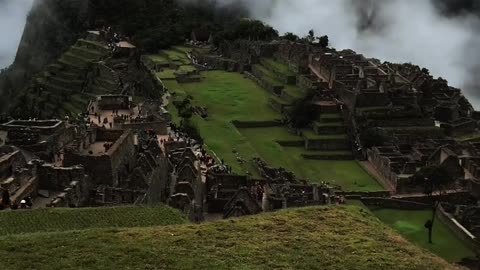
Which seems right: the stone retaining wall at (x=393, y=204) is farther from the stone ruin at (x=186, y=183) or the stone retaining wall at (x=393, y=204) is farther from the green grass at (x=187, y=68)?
the green grass at (x=187, y=68)

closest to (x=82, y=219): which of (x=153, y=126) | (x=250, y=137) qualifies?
(x=153, y=126)

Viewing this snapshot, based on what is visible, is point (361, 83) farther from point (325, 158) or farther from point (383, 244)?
point (383, 244)

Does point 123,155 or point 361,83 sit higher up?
point 361,83

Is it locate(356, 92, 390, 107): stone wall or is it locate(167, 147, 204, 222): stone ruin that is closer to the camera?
locate(167, 147, 204, 222): stone ruin

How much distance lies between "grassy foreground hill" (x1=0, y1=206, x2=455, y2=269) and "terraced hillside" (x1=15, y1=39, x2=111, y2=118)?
32521 millimetres

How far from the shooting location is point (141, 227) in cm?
1688

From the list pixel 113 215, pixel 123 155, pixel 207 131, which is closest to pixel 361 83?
pixel 207 131

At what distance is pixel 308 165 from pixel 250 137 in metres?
5.89

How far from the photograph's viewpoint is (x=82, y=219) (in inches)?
704

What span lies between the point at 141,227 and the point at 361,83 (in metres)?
44.3

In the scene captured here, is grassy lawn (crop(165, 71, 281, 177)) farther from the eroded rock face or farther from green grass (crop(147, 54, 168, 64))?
the eroded rock face

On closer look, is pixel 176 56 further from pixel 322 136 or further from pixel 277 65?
pixel 322 136

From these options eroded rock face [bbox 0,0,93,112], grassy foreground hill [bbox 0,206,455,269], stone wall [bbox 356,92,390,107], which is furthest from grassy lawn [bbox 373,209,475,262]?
eroded rock face [bbox 0,0,93,112]

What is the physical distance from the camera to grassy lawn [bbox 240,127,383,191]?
44956 millimetres
